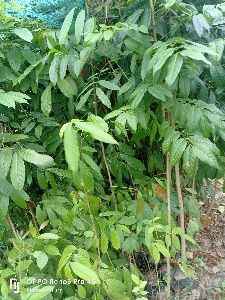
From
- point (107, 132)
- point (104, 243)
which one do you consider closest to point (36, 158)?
point (107, 132)

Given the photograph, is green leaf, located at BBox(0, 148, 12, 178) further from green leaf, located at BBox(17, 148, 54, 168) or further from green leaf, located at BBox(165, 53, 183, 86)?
green leaf, located at BBox(165, 53, 183, 86)

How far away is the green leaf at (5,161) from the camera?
1.23 meters

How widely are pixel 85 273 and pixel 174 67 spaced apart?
66 centimetres

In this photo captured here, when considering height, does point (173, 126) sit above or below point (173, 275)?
above

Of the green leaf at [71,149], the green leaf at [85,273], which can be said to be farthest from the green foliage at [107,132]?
the green leaf at [71,149]

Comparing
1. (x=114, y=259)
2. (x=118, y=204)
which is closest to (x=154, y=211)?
(x=118, y=204)

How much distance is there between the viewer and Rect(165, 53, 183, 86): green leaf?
1.05m

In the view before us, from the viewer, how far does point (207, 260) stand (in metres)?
2.22

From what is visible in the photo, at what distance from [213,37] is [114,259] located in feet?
3.33

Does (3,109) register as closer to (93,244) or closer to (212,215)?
(93,244)

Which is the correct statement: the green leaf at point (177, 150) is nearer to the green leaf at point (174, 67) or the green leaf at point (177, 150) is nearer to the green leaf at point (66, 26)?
the green leaf at point (174, 67)

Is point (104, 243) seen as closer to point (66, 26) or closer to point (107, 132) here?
point (107, 132)

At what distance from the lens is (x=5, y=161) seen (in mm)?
1249

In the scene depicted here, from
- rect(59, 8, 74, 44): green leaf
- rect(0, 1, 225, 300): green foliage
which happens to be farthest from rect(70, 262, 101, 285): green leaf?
rect(59, 8, 74, 44): green leaf
